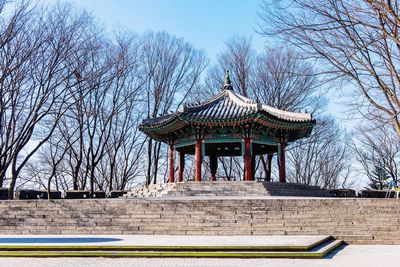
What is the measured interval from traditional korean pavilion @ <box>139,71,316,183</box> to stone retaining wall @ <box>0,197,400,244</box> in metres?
6.80

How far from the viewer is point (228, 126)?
2102 cm

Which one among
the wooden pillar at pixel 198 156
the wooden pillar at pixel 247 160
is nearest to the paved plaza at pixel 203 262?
the wooden pillar at pixel 247 160

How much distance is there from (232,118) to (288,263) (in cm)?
1224

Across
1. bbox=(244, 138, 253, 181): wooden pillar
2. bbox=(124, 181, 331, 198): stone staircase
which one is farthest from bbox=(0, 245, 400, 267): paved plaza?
bbox=(244, 138, 253, 181): wooden pillar

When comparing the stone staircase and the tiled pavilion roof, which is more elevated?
the tiled pavilion roof

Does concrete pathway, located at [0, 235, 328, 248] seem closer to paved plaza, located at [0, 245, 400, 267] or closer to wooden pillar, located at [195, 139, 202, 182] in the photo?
paved plaza, located at [0, 245, 400, 267]

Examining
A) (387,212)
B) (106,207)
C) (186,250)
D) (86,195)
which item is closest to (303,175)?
(86,195)

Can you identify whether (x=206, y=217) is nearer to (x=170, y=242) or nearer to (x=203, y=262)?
(x=170, y=242)

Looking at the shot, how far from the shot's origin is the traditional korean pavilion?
66.6 ft

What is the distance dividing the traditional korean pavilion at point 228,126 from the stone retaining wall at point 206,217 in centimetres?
680

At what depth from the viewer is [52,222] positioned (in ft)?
45.4

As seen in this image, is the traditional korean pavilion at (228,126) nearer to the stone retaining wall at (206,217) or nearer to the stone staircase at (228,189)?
the stone staircase at (228,189)

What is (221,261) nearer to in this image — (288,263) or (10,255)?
(288,263)

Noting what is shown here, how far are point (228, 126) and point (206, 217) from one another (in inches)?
323
